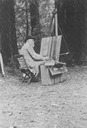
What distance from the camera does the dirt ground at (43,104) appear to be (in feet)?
15.2

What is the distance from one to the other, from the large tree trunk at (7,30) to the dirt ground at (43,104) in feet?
5.29

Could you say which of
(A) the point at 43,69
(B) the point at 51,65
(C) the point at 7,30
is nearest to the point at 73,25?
(C) the point at 7,30

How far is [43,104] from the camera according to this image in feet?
18.6

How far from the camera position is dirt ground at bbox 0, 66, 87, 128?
182 inches

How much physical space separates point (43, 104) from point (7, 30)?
417 centimetres

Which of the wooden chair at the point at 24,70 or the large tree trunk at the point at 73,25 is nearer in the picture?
the wooden chair at the point at 24,70

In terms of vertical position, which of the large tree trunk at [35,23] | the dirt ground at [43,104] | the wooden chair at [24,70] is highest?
the large tree trunk at [35,23]

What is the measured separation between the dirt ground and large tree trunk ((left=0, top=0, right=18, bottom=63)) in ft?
5.29

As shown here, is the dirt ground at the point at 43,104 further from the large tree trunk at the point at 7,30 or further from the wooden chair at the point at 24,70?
the large tree trunk at the point at 7,30

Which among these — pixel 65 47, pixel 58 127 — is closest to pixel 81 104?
pixel 58 127

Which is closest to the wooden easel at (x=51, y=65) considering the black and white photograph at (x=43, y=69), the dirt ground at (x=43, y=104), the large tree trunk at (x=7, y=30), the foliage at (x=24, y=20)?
the black and white photograph at (x=43, y=69)

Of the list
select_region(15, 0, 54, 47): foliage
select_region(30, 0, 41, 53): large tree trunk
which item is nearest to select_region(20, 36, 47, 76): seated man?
select_region(30, 0, 41, 53): large tree trunk

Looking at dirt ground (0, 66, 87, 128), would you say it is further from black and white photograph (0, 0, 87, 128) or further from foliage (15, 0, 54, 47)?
foliage (15, 0, 54, 47)

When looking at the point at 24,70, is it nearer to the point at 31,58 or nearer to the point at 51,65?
the point at 31,58
